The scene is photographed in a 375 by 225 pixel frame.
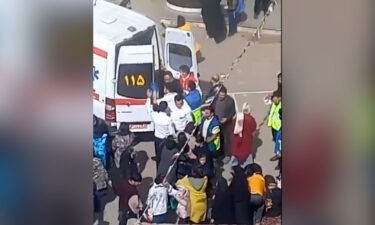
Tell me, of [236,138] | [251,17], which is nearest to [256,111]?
[236,138]

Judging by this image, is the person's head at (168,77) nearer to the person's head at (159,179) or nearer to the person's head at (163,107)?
the person's head at (163,107)

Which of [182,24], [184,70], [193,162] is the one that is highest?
[182,24]

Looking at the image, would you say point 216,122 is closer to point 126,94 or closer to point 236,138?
point 236,138

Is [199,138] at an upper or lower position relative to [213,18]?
lower

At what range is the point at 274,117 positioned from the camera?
1.12m

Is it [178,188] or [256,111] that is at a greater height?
[256,111]

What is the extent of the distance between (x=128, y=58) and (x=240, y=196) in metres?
0.42

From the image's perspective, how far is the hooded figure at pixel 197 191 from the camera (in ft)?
3.78

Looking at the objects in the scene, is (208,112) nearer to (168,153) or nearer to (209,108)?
(209,108)

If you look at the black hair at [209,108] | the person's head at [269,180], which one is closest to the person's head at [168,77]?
the black hair at [209,108]

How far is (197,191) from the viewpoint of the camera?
1.16 meters

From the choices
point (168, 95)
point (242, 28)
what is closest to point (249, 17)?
point (242, 28)
